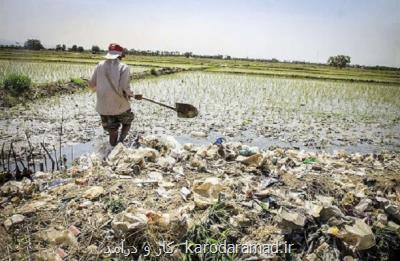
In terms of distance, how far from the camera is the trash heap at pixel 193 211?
91.7 inches

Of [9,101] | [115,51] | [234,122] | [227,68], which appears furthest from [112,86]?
[227,68]

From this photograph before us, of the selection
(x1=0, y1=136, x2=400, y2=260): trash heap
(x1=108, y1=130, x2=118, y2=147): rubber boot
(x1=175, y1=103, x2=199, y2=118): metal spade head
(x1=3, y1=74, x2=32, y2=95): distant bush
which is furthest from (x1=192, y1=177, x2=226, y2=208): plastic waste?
(x1=3, y1=74, x2=32, y2=95): distant bush

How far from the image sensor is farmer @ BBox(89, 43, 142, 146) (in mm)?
4078

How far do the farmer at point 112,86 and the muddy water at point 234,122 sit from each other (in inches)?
27.3

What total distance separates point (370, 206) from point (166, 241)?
2.05 meters

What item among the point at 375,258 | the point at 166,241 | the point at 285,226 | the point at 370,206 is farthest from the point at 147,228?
the point at 370,206

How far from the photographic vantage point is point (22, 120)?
5.96m

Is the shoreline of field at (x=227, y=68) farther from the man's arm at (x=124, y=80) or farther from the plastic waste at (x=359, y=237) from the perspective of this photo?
the plastic waste at (x=359, y=237)

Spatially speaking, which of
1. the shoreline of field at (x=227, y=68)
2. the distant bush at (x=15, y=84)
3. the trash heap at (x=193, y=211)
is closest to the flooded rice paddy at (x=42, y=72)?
the distant bush at (x=15, y=84)

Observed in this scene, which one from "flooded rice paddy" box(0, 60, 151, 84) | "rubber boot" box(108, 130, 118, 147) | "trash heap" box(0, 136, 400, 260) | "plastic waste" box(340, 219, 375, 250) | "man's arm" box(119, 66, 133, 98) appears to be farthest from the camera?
"flooded rice paddy" box(0, 60, 151, 84)

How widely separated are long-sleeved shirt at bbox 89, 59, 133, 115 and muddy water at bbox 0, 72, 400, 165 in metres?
0.72

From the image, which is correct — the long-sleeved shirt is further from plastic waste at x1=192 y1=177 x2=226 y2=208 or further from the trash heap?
plastic waste at x1=192 y1=177 x2=226 y2=208

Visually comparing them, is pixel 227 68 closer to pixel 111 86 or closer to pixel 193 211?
pixel 111 86

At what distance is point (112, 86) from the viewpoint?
13.5 feet
